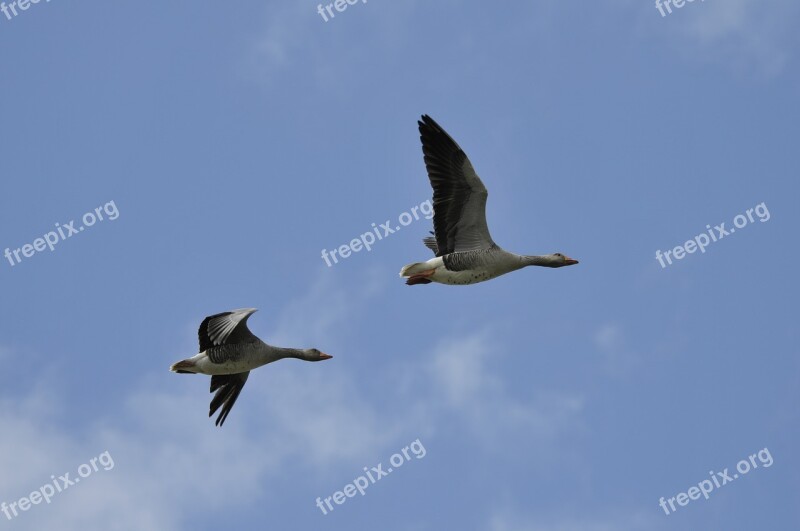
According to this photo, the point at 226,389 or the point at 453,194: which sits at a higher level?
the point at 453,194

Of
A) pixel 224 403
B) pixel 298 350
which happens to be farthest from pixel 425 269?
pixel 224 403

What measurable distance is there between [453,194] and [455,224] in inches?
23.9

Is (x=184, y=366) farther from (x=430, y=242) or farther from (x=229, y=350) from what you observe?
(x=430, y=242)

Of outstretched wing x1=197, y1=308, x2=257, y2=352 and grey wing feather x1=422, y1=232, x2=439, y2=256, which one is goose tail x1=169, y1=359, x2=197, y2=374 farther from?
grey wing feather x1=422, y1=232, x2=439, y2=256

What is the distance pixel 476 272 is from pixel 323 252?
476cm

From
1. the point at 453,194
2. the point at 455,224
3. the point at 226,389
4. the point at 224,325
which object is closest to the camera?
the point at 224,325

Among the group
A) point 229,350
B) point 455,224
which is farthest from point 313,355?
point 455,224

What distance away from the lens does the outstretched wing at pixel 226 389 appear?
30.3m

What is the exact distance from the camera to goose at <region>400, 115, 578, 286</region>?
27.3 metres

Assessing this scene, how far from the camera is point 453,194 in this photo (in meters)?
27.6

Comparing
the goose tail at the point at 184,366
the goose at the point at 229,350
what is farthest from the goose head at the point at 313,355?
the goose tail at the point at 184,366

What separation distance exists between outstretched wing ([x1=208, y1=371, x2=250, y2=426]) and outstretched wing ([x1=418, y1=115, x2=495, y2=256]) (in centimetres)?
548

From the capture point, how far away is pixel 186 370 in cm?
2841

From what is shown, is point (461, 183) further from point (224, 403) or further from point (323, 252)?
point (224, 403)
